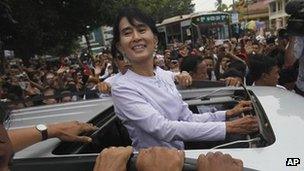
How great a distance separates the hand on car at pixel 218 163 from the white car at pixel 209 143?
54mm

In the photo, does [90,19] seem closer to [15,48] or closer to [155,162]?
[15,48]

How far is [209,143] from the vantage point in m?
2.32

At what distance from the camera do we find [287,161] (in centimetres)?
155

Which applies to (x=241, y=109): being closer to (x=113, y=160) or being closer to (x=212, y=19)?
(x=113, y=160)

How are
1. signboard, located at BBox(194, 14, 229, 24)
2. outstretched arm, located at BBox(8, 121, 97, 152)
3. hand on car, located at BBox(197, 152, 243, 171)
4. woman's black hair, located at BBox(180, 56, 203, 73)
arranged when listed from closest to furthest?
1. hand on car, located at BBox(197, 152, 243, 171)
2. outstretched arm, located at BBox(8, 121, 97, 152)
3. woman's black hair, located at BBox(180, 56, 203, 73)
4. signboard, located at BBox(194, 14, 229, 24)

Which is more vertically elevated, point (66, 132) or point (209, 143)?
point (66, 132)

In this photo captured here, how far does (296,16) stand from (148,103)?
7.31 ft

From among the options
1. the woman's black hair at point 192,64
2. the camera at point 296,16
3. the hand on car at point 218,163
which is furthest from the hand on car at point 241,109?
the woman's black hair at point 192,64

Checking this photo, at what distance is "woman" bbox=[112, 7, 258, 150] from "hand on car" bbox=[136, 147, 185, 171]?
0.47 m

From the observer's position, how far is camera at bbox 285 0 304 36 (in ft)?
12.6

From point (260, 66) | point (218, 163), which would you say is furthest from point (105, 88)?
point (260, 66)

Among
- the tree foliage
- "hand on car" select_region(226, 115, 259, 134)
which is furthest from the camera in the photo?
the tree foliage

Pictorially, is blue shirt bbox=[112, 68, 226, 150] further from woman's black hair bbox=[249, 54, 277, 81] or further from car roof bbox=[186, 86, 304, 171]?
woman's black hair bbox=[249, 54, 277, 81]

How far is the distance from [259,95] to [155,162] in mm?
1135
